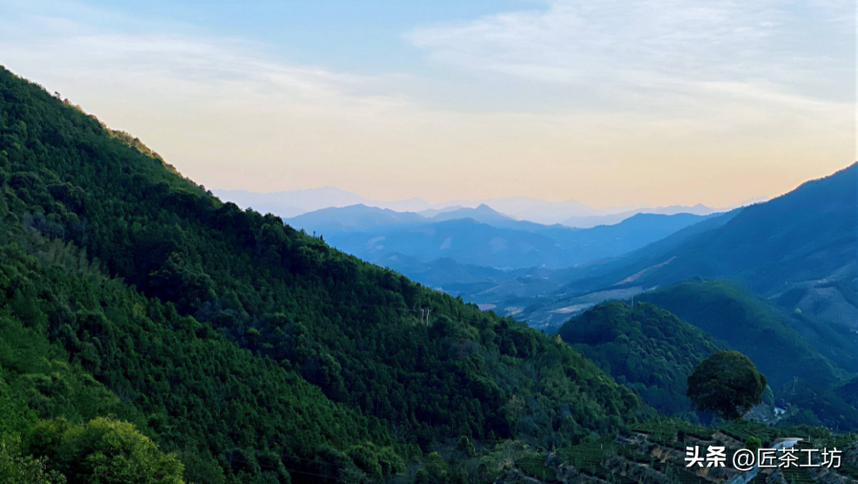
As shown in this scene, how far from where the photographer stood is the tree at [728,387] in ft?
185

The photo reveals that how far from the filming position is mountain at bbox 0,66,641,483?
138 ft

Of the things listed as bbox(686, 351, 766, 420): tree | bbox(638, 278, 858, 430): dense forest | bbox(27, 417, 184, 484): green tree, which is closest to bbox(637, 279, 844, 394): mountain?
bbox(638, 278, 858, 430): dense forest

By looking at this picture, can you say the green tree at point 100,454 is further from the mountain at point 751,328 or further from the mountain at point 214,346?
the mountain at point 751,328

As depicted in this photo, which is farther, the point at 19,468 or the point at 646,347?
the point at 646,347

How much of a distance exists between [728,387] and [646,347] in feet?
205

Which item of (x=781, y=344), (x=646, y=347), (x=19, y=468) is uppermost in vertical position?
(x=19, y=468)

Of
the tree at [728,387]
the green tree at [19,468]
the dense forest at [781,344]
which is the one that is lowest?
the dense forest at [781,344]

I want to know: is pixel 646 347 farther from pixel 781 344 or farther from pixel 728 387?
pixel 728 387

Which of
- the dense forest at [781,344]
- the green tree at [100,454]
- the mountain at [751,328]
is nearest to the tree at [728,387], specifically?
the green tree at [100,454]

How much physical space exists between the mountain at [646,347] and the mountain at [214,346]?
88.6 ft

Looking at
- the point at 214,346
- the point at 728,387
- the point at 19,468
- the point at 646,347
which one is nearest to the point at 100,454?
the point at 19,468

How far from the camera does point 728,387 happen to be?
5622 cm

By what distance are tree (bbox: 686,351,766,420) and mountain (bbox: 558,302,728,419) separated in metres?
39.9

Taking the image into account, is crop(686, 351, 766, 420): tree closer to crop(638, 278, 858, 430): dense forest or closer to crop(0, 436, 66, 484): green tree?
crop(0, 436, 66, 484): green tree
